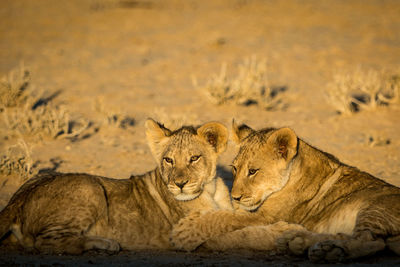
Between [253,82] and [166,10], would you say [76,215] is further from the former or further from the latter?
[166,10]

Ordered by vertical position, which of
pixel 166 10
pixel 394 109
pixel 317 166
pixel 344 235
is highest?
pixel 166 10

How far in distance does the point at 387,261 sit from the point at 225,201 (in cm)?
178

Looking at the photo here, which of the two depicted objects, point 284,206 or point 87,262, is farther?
point 284,206

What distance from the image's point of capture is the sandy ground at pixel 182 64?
8672 millimetres

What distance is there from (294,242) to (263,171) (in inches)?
31.7

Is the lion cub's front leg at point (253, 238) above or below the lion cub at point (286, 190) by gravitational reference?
below

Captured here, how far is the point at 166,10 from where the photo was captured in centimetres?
2250

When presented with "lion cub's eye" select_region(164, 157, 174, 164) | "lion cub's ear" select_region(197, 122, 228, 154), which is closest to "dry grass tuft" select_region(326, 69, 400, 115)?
"lion cub's ear" select_region(197, 122, 228, 154)

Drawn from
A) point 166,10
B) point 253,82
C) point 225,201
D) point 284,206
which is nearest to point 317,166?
point 284,206

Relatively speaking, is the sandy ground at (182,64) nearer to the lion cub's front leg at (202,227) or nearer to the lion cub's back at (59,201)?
the lion cub's front leg at (202,227)

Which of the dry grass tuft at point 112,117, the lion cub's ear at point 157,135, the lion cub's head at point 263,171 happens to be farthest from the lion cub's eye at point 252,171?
the dry grass tuft at point 112,117

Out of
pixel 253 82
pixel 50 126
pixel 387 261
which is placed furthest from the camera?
pixel 253 82

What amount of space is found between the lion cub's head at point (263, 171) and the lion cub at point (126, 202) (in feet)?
1.38

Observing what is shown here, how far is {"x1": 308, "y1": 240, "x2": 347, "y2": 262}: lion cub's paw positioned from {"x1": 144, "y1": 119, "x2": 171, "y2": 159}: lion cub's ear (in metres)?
2.01
